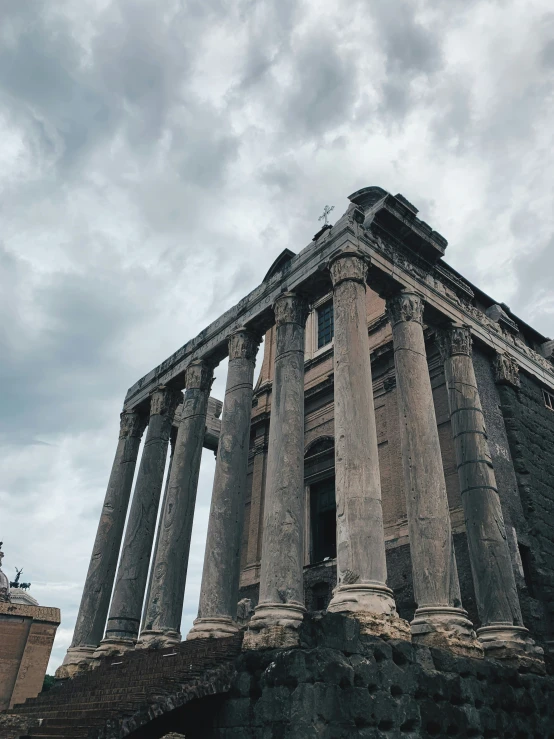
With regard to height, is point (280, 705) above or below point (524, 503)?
below

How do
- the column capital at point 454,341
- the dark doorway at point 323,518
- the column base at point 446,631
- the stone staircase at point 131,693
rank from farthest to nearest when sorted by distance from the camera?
the dark doorway at point 323,518 < the column capital at point 454,341 < the column base at point 446,631 < the stone staircase at point 131,693

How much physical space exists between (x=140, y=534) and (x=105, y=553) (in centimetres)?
168

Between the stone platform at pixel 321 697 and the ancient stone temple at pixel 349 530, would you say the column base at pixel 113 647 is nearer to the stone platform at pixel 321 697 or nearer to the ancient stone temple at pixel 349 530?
the ancient stone temple at pixel 349 530

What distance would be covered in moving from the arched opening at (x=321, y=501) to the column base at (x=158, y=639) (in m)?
5.41

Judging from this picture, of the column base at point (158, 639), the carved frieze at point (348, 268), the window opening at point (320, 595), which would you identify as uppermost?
the carved frieze at point (348, 268)

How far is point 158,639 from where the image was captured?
12328mm

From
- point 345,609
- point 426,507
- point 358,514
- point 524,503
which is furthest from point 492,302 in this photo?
point 345,609

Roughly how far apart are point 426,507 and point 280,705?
4793 millimetres

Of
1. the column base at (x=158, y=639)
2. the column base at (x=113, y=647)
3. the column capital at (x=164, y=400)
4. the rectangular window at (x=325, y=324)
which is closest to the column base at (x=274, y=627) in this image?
the column base at (x=158, y=639)

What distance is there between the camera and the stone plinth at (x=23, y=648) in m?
18.2

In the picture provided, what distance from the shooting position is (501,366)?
1617 cm

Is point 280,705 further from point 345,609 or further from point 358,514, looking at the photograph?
point 358,514

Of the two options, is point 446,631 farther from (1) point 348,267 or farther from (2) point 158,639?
(1) point 348,267

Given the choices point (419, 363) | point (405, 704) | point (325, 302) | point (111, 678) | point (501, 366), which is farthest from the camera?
point (325, 302)
